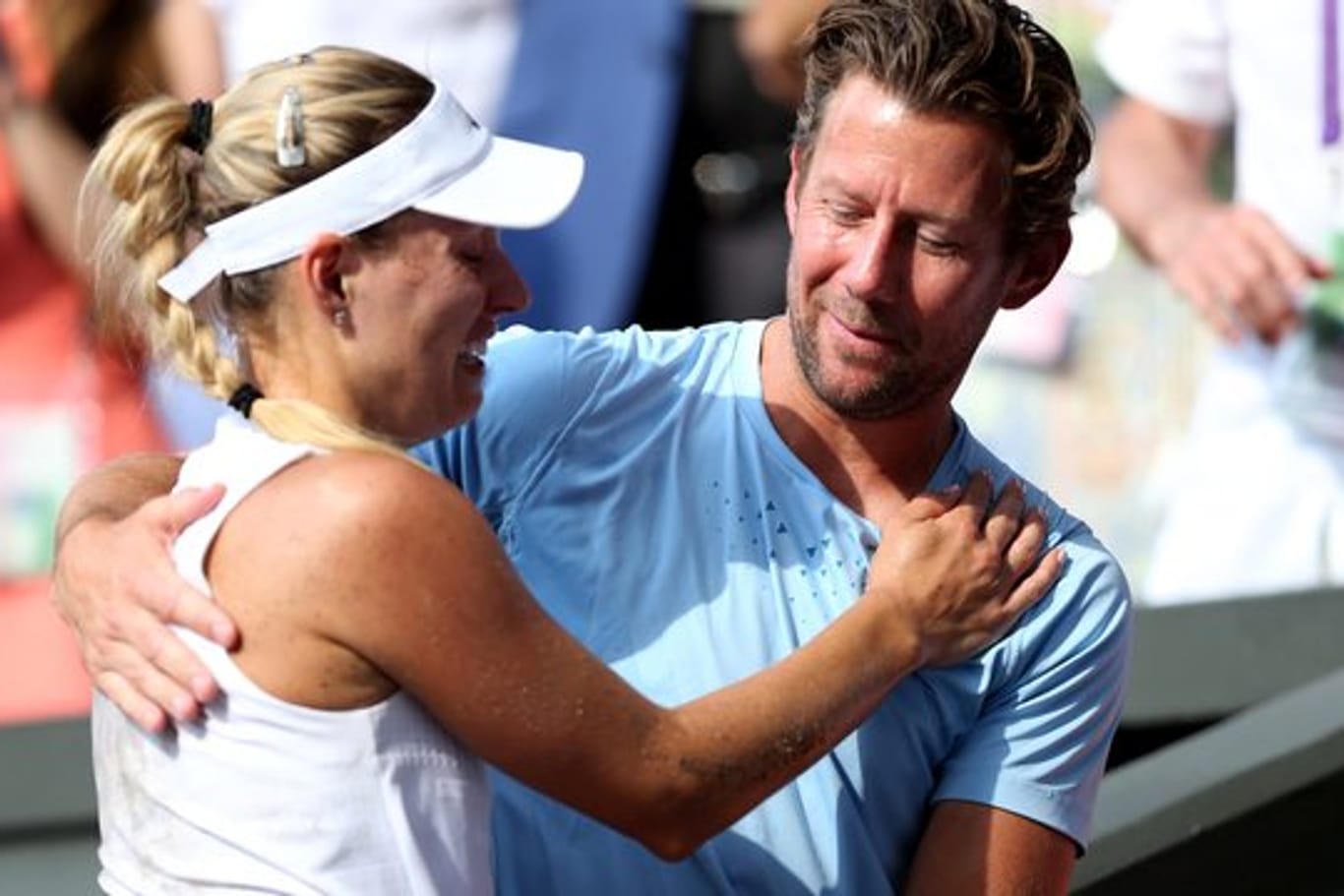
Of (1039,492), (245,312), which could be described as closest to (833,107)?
(1039,492)

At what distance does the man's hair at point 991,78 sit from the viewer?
3.15 metres

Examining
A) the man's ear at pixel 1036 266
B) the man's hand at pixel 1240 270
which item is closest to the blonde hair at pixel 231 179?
the man's ear at pixel 1036 266

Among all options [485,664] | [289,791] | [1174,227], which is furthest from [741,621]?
[1174,227]

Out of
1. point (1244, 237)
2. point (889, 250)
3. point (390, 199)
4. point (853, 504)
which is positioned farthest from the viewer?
point (1244, 237)

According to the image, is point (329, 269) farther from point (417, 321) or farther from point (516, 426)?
point (516, 426)

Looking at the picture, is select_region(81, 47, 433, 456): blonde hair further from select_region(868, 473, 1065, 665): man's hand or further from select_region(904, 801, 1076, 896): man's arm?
select_region(904, 801, 1076, 896): man's arm

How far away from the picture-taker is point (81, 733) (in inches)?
177

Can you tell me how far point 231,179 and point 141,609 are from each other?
1.31 feet

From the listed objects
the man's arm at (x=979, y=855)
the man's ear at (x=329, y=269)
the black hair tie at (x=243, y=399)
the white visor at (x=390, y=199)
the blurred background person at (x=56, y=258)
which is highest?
the white visor at (x=390, y=199)

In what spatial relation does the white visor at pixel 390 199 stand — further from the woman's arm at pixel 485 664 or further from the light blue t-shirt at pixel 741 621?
the light blue t-shirt at pixel 741 621

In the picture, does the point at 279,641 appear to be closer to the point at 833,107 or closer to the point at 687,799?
the point at 687,799

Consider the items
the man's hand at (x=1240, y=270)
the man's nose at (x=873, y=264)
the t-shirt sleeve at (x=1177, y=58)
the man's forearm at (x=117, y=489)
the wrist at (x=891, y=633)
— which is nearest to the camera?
the wrist at (x=891, y=633)

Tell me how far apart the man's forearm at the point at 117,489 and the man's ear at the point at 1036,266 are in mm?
879

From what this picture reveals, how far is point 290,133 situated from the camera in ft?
9.46
